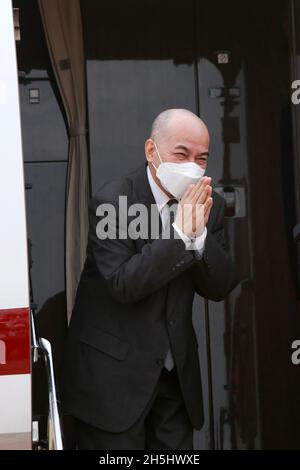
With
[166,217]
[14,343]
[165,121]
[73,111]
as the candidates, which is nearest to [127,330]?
[166,217]

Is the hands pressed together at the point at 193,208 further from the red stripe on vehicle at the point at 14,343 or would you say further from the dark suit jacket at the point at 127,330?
the red stripe on vehicle at the point at 14,343

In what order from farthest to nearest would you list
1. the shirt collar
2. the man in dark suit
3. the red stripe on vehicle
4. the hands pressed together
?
the shirt collar, the man in dark suit, the hands pressed together, the red stripe on vehicle

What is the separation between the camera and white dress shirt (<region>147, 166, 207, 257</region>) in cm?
300

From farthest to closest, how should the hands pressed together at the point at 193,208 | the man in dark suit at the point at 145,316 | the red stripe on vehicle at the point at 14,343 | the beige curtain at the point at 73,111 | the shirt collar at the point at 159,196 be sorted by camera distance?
the beige curtain at the point at 73,111 < the shirt collar at the point at 159,196 < the man in dark suit at the point at 145,316 < the hands pressed together at the point at 193,208 < the red stripe on vehicle at the point at 14,343

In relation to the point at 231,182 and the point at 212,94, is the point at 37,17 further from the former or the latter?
the point at 231,182

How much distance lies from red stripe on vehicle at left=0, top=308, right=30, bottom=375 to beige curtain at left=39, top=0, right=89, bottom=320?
150 cm

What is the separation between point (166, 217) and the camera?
3.17 meters

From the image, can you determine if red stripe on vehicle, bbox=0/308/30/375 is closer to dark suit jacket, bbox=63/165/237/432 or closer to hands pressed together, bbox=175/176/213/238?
dark suit jacket, bbox=63/165/237/432

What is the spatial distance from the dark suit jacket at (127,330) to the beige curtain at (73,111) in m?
1.02

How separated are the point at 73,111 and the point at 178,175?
136 centimetres

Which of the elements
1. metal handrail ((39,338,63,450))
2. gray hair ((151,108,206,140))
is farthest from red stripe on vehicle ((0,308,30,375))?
gray hair ((151,108,206,140))

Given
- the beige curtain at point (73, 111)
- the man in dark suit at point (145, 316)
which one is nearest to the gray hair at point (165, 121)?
the man in dark suit at point (145, 316)

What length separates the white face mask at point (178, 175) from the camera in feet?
10.0

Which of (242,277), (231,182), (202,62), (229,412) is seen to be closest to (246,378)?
(229,412)
